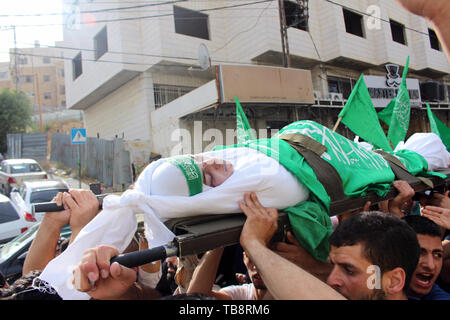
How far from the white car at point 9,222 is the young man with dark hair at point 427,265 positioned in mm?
5872

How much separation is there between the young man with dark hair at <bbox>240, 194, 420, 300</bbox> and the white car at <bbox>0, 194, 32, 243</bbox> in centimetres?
547

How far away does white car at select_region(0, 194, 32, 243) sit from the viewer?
5297 millimetres

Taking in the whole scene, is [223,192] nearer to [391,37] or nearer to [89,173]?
[89,173]

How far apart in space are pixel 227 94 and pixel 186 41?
4.62 meters

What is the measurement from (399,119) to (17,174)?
12.2 metres

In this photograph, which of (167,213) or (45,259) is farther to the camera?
(45,259)

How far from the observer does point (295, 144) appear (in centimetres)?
187

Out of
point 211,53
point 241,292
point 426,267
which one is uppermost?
point 211,53

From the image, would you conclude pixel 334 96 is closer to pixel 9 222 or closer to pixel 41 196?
pixel 41 196

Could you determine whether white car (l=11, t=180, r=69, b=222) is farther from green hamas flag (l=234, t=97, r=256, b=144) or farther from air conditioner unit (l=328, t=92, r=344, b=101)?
air conditioner unit (l=328, t=92, r=344, b=101)

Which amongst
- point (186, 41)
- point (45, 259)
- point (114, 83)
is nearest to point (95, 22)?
point (114, 83)

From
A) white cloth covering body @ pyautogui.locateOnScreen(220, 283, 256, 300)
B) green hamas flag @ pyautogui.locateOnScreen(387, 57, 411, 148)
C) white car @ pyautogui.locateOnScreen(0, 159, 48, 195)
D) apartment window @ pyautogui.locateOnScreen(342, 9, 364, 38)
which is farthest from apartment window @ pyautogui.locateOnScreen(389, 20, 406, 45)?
white cloth covering body @ pyautogui.locateOnScreen(220, 283, 256, 300)

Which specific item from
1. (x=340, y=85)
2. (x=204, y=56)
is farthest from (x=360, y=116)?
(x=340, y=85)

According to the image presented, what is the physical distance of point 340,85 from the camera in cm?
1561
